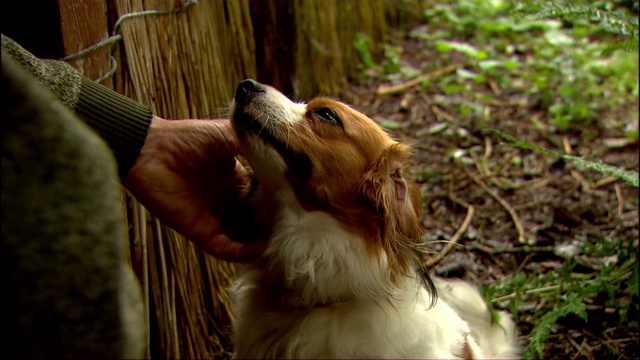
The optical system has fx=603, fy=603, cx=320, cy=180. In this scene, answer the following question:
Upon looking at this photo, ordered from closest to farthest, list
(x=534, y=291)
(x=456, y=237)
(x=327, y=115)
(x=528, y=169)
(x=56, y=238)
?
(x=56, y=238) → (x=327, y=115) → (x=534, y=291) → (x=456, y=237) → (x=528, y=169)

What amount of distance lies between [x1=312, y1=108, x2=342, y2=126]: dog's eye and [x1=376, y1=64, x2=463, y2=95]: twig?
3.28 m

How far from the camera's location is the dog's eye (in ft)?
6.71

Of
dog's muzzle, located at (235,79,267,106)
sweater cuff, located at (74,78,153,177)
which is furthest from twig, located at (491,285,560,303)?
sweater cuff, located at (74,78,153,177)

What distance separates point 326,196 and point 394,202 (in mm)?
230

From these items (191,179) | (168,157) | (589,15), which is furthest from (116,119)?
(589,15)

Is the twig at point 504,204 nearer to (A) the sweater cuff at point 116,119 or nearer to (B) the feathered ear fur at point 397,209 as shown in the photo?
(B) the feathered ear fur at point 397,209

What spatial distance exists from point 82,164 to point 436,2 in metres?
6.90

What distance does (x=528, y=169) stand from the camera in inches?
166

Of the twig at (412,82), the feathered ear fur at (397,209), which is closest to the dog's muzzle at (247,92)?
the feathered ear fur at (397,209)

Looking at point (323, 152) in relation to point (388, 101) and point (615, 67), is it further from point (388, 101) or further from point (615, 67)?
point (615, 67)

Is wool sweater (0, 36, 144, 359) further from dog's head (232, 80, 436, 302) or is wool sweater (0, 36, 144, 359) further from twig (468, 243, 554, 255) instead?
twig (468, 243, 554, 255)

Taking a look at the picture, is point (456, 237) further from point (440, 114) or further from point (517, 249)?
point (440, 114)

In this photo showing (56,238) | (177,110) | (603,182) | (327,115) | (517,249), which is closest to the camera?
(56,238)

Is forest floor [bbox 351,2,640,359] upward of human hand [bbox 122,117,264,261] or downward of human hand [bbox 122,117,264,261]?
downward
